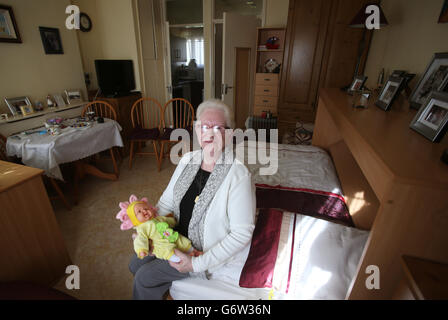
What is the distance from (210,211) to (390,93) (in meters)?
1.06

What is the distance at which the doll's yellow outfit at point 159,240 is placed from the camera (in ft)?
3.40

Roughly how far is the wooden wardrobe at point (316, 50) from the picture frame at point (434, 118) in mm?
2252

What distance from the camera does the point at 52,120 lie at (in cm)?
263

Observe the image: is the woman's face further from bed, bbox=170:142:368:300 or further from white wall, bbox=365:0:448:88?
white wall, bbox=365:0:448:88

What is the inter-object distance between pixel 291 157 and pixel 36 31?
3.38 metres

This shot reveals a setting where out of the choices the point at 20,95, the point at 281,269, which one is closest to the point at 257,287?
the point at 281,269

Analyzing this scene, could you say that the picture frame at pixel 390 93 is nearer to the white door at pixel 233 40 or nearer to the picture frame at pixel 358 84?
the picture frame at pixel 358 84

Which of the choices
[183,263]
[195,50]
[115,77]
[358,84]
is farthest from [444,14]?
[195,50]

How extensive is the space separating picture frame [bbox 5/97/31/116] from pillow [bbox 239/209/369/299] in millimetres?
3058

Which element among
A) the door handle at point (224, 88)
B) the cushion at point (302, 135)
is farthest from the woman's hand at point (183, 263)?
the door handle at point (224, 88)

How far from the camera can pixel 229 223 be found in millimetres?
1058
